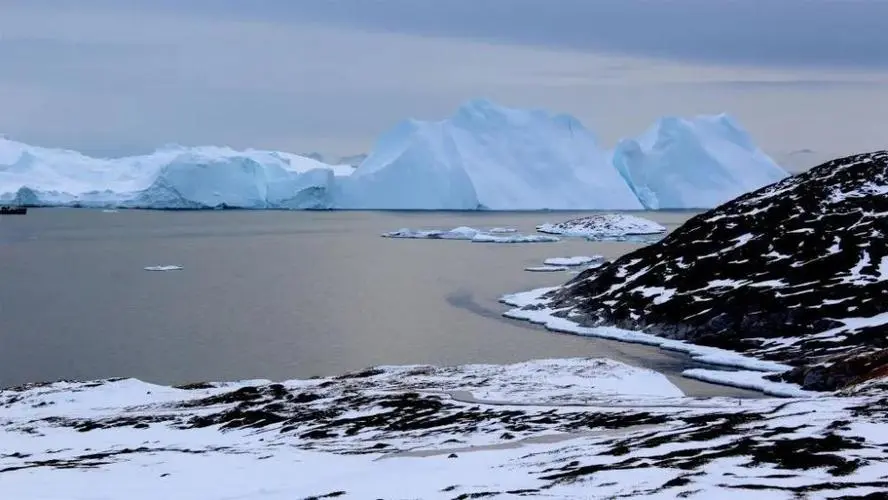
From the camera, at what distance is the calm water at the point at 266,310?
52188 millimetres

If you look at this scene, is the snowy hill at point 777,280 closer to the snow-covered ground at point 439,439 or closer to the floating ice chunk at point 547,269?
the snow-covered ground at point 439,439

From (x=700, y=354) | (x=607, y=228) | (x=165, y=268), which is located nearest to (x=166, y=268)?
(x=165, y=268)

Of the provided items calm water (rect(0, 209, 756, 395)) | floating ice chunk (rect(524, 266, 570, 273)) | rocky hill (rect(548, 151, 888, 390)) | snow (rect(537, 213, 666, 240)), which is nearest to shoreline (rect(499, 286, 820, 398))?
rocky hill (rect(548, 151, 888, 390))

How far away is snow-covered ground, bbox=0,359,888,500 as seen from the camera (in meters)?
18.6

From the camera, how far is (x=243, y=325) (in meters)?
64.3

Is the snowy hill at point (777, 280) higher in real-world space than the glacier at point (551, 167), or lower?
lower

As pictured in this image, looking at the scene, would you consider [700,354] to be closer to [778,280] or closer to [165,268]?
[778,280]

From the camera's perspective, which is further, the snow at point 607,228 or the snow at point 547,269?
the snow at point 607,228

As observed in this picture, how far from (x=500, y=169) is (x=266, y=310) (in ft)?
403

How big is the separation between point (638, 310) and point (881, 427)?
39071 mm

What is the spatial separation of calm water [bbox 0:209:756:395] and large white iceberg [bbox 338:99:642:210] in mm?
52983

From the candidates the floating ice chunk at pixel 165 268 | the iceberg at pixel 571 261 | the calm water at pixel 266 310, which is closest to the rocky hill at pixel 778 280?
the calm water at pixel 266 310

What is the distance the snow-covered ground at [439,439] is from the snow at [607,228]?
328 feet

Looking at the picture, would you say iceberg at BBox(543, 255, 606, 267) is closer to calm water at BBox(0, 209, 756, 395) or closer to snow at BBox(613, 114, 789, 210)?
calm water at BBox(0, 209, 756, 395)
